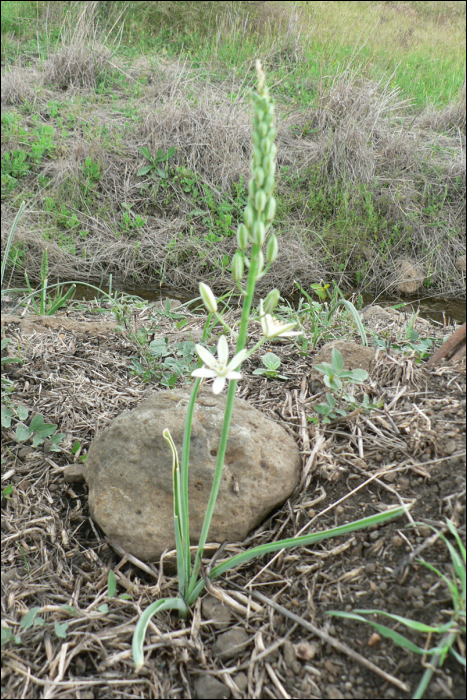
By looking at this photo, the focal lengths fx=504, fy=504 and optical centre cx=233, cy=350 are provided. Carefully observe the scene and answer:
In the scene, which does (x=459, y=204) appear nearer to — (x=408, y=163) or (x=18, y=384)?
(x=408, y=163)

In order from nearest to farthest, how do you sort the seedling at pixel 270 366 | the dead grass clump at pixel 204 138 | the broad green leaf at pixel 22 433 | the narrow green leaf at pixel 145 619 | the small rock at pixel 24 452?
the narrow green leaf at pixel 145 619 < the broad green leaf at pixel 22 433 < the small rock at pixel 24 452 < the seedling at pixel 270 366 < the dead grass clump at pixel 204 138

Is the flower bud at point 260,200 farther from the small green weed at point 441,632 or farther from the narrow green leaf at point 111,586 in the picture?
the narrow green leaf at point 111,586

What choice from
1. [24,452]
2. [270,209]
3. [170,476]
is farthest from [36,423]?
[270,209]

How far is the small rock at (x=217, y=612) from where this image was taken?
1.35 metres

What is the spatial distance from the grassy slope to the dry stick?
10.9 feet

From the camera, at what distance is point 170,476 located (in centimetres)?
158

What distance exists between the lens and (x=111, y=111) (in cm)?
577

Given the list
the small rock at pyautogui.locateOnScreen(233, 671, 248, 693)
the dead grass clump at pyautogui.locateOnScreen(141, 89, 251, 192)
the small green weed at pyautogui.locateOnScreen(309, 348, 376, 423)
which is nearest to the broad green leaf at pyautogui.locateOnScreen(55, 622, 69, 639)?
the small rock at pyautogui.locateOnScreen(233, 671, 248, 693)

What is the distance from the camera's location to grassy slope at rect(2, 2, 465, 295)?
466 centimetres

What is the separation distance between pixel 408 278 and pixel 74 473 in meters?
3.74

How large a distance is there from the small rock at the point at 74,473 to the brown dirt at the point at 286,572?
0.03 metres

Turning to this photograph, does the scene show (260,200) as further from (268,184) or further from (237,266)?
(237,266)

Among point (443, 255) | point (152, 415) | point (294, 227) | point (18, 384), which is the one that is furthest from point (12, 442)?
point (443, 255)

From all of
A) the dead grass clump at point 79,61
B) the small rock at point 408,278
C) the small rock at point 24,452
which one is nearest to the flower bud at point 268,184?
the small rock at point 24,452
